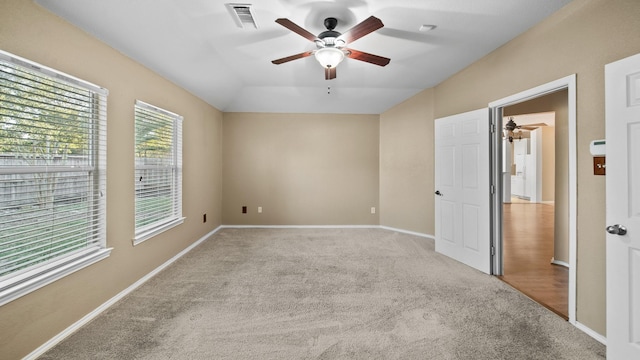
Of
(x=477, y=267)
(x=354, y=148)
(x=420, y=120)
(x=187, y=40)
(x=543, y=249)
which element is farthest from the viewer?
(x=354, y=148)

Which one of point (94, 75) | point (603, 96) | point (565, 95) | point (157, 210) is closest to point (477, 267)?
point (603, 96)

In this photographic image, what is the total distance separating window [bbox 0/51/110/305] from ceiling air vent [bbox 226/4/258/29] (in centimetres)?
136

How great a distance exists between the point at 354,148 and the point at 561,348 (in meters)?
4.22

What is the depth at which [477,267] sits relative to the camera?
321 centimetres

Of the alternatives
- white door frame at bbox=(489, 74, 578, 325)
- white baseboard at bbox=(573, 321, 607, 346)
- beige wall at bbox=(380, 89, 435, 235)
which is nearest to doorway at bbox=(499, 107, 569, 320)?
white baseboard at bbox=(573, 321, 607, 346)

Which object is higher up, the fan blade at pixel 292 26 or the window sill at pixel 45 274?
the fan blade at pixel 292 26

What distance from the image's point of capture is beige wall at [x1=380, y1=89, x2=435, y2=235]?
463 centimetres

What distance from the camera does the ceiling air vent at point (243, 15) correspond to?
7.15ft

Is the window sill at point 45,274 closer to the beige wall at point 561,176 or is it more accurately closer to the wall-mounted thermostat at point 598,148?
the wall-mounted thermostat at point 598,148

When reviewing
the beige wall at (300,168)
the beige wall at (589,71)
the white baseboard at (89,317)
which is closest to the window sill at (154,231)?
the white baseboard at (89,317)

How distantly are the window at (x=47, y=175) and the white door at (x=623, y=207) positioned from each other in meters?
3.84

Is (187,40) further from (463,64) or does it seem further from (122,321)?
(463,64)

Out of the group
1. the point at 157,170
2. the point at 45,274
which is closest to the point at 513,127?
the point at 157,170

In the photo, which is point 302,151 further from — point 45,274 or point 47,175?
point 45,274
